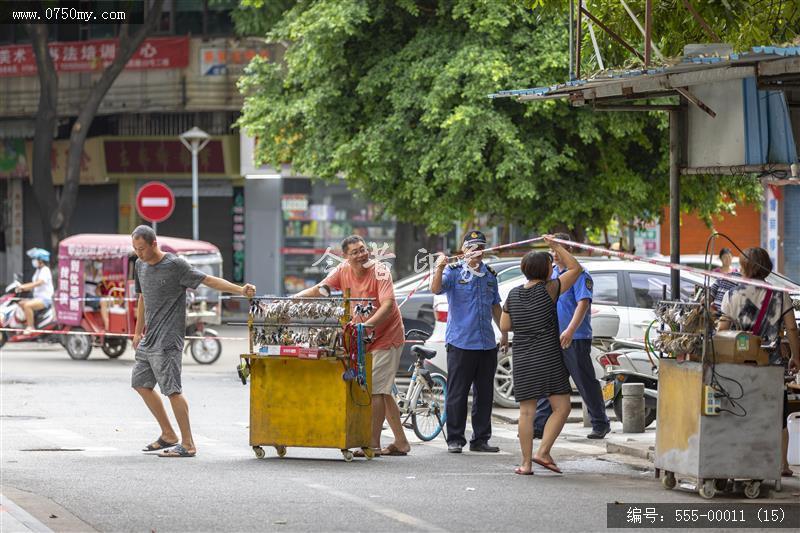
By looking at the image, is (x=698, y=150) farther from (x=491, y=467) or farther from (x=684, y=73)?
(x=491, y=467)

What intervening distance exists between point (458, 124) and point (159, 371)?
10.7 metres

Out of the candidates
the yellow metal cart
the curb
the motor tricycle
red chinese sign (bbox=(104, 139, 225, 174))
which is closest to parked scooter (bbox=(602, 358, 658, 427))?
the curb

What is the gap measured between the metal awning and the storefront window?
2343 cm

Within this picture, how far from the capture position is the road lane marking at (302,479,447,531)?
28.3 ft

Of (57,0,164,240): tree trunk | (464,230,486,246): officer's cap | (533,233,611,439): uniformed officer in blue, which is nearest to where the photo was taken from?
(464,230,486,246): officer's cap

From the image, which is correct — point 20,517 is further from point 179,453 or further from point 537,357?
point 537,357

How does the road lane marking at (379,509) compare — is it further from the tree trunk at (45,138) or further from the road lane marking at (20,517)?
the tree trunk at (45,138)

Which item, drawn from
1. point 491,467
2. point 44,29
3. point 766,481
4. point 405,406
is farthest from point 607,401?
point 44,29

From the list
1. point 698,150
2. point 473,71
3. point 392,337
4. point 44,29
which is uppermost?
point 44,29

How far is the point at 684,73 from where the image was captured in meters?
10.2

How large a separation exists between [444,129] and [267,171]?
12.6 metres

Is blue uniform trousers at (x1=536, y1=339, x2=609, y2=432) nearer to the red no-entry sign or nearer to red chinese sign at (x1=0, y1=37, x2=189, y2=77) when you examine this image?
the red no-entry sign

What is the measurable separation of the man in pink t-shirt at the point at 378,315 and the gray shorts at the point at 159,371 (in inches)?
47.3

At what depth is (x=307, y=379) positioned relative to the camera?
38.1 ft
